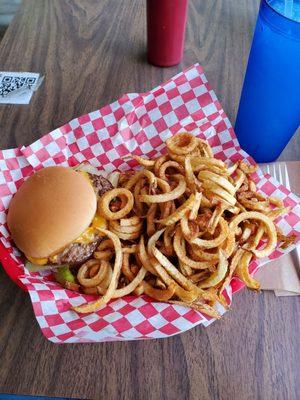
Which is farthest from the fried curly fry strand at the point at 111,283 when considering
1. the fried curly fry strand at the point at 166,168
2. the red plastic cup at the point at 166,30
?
the red plastic cup at the point at 166,30

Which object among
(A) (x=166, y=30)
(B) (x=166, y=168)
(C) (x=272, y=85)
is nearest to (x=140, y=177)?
(B) (x=166, y=168)


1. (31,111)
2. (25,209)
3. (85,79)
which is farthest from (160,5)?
(25,209)

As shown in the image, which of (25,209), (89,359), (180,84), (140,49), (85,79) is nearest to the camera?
(89,359)

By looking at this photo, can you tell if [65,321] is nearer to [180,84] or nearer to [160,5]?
[180,84]

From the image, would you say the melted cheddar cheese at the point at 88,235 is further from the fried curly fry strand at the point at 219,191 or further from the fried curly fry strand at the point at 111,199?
the fried curly fry strand at the point at 219,191

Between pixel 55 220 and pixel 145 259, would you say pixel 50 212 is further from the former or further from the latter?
pixel 145 259

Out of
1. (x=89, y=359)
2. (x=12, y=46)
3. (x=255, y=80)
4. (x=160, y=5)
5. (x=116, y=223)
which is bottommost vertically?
(x=89, y=359)
